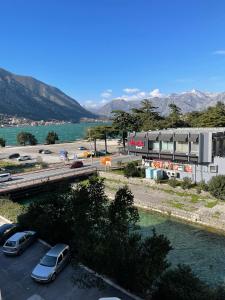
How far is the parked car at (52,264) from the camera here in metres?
20.3

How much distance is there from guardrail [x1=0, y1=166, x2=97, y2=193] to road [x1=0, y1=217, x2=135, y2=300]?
26.3 m

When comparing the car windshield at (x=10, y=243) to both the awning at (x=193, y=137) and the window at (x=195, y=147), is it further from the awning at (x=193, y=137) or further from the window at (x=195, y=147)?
the window at (x=195, y=147)

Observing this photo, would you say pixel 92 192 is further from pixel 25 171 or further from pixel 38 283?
pixel 25 171

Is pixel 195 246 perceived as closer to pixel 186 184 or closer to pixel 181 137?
pixel 186 184

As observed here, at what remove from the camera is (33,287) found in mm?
20078

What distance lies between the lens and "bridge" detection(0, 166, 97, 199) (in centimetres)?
4852

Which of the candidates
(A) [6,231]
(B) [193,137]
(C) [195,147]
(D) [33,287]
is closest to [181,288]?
(D) [33,287]

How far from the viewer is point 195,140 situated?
141 ft

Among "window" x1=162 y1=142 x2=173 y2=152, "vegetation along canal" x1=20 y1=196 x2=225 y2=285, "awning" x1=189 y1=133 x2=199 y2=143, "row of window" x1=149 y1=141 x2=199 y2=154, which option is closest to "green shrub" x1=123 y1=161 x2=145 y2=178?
"row of window" x1=149 y1=141 x2=199 y2=154

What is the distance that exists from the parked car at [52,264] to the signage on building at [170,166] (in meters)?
27.8

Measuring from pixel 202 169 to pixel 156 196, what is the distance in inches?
314

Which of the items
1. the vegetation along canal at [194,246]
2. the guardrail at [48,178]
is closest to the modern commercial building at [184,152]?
the vegetation along canal at [194,246]

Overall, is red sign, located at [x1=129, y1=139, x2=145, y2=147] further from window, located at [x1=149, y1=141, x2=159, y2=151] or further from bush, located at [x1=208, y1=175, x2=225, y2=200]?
bush, located at [x1=208, y1=175, x2=225, y2=200]

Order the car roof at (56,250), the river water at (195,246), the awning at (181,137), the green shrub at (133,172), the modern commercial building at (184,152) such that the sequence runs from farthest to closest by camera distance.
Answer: the green shrub at (133,172)
the awning at (181,137)
the modern commercial building at (184,152)
the river water at (195,246)
the car roof at (56,250)
